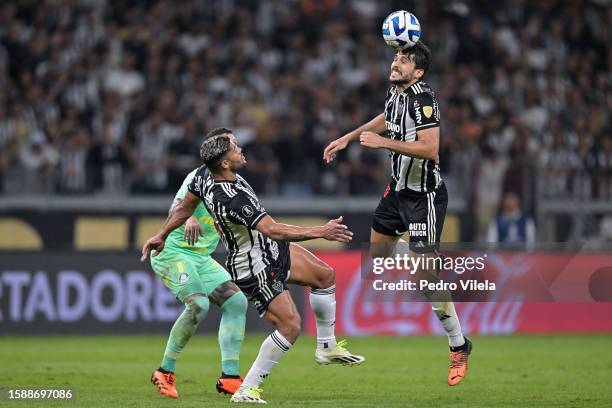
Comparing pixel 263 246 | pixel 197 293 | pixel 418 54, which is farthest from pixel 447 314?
pixel 197 293

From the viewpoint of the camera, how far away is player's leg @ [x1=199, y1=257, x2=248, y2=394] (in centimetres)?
1023

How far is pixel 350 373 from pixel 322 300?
2.81 meters

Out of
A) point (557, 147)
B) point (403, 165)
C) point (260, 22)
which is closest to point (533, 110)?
point (557, 147)

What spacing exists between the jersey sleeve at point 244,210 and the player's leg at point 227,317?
4.32 feet

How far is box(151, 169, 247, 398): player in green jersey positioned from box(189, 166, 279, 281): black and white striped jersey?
0.71m

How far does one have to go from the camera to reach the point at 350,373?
12766 mm

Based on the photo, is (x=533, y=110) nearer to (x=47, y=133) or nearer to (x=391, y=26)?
(x=47, y=133)

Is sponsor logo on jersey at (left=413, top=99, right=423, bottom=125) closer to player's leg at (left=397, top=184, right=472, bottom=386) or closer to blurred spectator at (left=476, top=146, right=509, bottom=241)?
player's leg at (left=397, top=184, right=472, bottom=386)

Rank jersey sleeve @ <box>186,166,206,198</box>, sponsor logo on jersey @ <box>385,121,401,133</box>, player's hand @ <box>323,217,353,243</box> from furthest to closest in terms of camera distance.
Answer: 1. sponsor logo on jersey @ <box>385,121,401,133</box>
2. jersey sleeve @ <box>186,166,206,198</box>
3. player's hand @ <box>323,217,353,243</box>

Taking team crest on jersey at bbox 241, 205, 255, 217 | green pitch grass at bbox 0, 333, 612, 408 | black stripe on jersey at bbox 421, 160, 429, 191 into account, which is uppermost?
black stripe on jersey at bbox 421, 160, 429, 191

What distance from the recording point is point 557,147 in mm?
19891

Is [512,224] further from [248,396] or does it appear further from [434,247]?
[248,396]

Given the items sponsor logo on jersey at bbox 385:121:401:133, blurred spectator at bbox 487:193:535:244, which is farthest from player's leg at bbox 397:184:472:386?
blurred spectator at bbox 487:193:535:244

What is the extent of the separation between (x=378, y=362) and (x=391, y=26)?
17.7 feet
